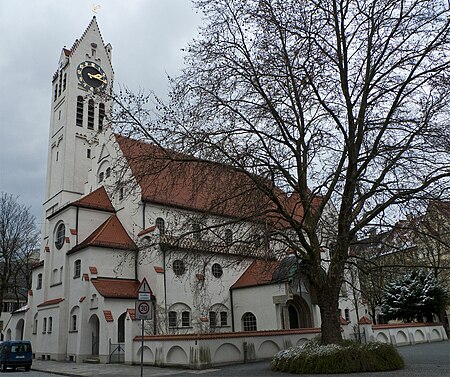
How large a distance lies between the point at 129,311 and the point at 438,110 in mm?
16489

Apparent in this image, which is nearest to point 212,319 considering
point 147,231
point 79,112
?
point 147,231

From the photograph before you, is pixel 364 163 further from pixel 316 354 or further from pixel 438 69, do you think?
pixel 316 354

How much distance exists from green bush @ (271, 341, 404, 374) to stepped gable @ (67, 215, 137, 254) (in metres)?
15.1

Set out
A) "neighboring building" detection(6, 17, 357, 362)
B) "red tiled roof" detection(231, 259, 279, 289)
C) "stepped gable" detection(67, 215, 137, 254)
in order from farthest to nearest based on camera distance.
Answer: "red tiled roof" detection(231, 259, 279, 289) → "stepped gable" detection(67, 215, 137, 254) → "neighboring building" detection(6, 17, 357, 362)

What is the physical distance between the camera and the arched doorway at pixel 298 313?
28.4 meters

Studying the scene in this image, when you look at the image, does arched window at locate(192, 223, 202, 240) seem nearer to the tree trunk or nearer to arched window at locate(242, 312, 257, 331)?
the tree trunk

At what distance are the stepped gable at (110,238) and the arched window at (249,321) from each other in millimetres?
8872

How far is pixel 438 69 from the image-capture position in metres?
13.6

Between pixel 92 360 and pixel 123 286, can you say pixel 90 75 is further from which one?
pixel 92 360

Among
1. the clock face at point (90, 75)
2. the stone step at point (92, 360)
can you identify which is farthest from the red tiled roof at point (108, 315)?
the clock face at point (90, 75)

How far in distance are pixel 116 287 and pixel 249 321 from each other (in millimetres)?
9203

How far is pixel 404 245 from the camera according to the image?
15.0 m

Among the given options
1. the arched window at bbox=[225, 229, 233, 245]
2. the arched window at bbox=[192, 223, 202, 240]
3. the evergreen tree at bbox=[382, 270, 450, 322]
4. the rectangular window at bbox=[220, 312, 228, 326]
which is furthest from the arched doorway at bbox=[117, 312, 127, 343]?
the evergreen tree at bbox=[382, 270, 450, 322]

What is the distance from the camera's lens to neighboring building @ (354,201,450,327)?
1383 cm
